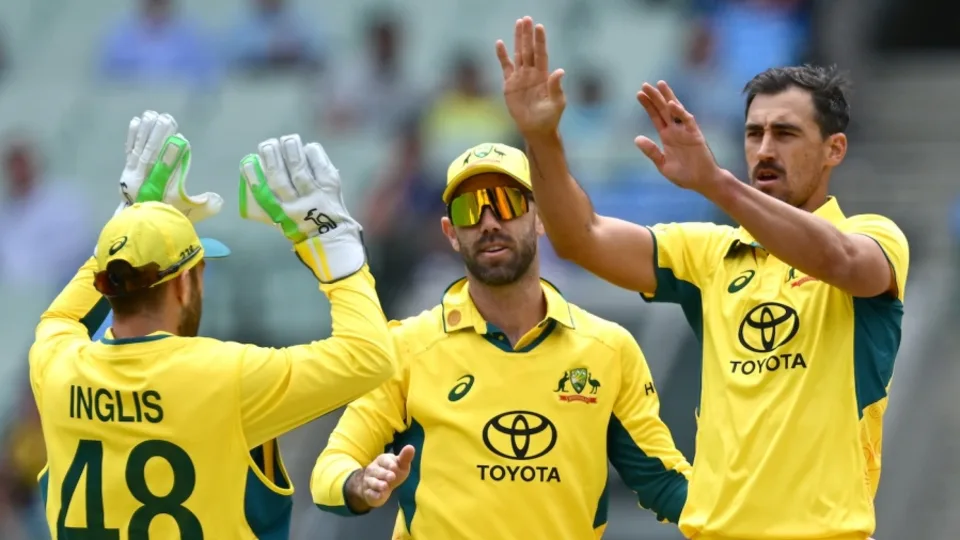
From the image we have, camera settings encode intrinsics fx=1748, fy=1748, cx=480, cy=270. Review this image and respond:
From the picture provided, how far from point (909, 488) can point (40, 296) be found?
6286 mm

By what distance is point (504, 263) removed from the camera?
6.02 m

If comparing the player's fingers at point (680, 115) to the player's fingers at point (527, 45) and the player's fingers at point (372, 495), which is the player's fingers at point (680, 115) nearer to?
the player's fingers at point (527, 45)

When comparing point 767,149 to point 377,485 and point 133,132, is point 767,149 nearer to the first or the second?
point 377,485

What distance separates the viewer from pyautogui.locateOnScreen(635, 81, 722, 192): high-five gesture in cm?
486

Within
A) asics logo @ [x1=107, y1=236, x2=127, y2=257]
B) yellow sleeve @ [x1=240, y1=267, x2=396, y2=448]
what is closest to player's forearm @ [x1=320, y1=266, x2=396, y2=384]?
yellow sleeve @ [x1=240, y1=267, x2=396, y2=448]

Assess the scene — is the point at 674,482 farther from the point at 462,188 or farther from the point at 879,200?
the point at 879,200

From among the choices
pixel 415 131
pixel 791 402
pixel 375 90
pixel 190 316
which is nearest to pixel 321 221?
pixel 190 316

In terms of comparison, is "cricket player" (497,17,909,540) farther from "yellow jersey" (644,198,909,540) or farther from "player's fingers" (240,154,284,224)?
"player's fingers" (240,154,284,224)

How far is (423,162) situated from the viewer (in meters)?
12.9

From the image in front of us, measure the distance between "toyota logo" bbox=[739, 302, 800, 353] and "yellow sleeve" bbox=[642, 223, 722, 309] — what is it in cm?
29

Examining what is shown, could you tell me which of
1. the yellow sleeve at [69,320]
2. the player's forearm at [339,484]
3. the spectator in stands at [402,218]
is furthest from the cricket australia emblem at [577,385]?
the spectator in stands at [402,218]

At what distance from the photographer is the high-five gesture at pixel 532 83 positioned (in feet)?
16.3

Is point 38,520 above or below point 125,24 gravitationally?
below

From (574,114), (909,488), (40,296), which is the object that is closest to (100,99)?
(40,296)
